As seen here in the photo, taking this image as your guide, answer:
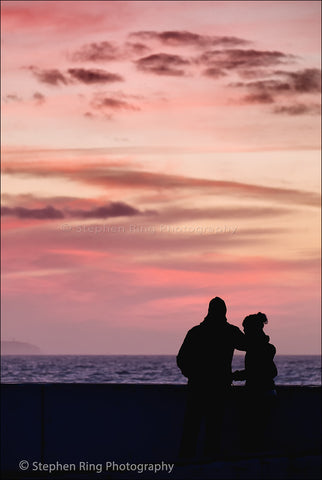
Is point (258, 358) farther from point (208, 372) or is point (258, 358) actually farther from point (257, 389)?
point (208, 372)

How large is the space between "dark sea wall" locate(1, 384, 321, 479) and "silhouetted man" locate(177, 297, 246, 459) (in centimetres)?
50

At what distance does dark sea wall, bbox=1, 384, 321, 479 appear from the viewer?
1008 cm

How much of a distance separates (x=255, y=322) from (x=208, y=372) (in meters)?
0.87

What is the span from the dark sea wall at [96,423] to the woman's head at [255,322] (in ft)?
2.48

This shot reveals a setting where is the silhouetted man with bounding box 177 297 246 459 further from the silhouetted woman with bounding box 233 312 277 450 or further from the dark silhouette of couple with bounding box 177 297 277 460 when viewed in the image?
the silhouetted woman with bounding box 233 312 277 450

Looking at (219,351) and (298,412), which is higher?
(219,351)

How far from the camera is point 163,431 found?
34.2 ft

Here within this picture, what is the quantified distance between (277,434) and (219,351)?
1.75m

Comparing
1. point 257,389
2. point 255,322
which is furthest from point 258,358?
point 255,322

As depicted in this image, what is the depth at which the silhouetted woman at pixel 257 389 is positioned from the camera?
10461 millimetres

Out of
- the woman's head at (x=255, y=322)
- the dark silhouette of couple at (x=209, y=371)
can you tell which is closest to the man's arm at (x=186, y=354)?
the dark silhouette of couple at (x=209, y=371)

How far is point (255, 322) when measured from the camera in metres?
10.3

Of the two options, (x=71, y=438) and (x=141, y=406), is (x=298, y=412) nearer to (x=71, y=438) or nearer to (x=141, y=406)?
(x=141, y=406)

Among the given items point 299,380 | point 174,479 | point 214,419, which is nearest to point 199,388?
point 214,419
